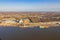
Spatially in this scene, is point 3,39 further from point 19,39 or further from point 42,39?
point 42,39

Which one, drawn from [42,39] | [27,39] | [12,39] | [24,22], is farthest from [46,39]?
[24,22]

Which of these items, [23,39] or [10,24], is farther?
[10,24]

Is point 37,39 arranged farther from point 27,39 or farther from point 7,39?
point 7,39

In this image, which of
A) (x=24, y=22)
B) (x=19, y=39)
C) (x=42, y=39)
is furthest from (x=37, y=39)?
(x=24, y=22)

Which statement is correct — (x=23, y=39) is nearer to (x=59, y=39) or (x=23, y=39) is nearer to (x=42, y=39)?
(x=42, y=39)

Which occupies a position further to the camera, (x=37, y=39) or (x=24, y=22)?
(x=24, y=22)

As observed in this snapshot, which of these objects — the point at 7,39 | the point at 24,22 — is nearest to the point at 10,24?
the point at 24,22

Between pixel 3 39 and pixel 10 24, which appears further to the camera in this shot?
pixel 10 24
